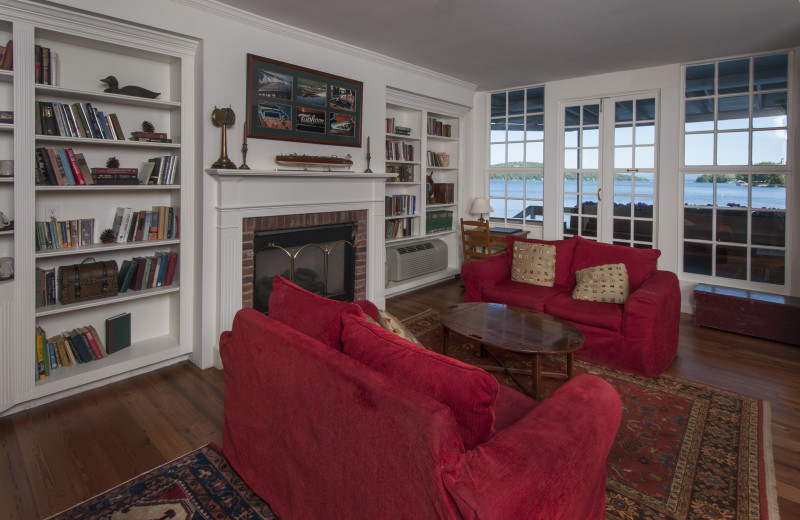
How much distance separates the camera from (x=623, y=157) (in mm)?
5352

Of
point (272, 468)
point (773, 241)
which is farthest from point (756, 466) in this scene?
point (773, 241)

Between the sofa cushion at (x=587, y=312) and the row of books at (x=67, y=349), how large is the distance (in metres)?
3.29

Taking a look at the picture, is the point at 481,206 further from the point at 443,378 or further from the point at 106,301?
the point at 443,378

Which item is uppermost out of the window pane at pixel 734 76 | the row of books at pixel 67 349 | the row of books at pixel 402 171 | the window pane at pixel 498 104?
the window pane at pixel 498 104

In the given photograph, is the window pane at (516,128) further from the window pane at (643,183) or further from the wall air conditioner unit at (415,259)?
the wall air conditioner unit at (415,259)

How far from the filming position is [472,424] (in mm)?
1359

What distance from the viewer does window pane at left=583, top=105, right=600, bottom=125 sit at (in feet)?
18.1

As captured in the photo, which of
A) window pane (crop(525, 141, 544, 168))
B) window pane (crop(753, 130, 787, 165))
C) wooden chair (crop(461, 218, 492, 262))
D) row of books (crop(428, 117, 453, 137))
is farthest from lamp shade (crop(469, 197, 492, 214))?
window pane (crop(753, 130, 787, 165))

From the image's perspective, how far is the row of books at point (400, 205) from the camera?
5.53 m

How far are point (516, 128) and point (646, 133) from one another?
5.21 ft

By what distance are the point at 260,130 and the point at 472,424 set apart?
3090 mm

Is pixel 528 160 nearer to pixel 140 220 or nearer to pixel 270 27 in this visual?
pixel 270 27

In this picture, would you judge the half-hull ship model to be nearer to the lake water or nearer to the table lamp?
the table lamp

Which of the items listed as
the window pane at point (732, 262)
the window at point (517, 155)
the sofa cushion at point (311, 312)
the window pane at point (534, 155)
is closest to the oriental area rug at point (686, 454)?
the sofa cushion at point (311, 312)
